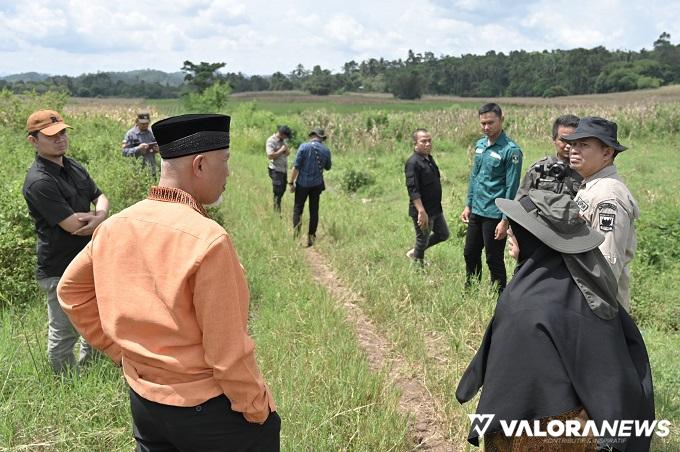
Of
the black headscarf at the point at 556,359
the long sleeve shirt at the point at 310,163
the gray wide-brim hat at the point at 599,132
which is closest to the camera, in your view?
the black headscarf at the point at 556,359

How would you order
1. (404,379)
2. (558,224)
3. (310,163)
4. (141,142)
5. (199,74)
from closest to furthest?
(558,224) < (404,379) < (310,163) < (141,142) < (199,74)

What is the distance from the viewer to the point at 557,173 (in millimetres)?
3287

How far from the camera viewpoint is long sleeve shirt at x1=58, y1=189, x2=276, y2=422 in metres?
1.59

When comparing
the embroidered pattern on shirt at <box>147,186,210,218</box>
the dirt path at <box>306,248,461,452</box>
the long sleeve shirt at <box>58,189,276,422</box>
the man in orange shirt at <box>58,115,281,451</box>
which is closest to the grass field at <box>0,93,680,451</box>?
the dirt path at <box>306,248,461,452</box>

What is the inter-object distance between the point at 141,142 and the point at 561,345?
8.20 metres

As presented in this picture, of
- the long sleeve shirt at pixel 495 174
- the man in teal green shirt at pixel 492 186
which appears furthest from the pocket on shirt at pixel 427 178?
the long sleeve shirt at pixel 495 174

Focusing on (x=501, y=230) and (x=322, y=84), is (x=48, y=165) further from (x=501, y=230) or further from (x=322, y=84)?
(x=322, y=84)

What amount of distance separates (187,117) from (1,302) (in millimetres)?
4156

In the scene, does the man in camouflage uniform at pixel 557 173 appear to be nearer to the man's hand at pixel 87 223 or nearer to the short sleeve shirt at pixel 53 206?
the man's hand at pixel 87 223

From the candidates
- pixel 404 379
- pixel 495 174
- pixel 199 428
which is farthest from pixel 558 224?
pixel 495 174

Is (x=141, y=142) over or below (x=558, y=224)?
below

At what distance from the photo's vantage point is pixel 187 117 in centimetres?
173

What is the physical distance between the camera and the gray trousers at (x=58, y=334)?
3414 millimetres

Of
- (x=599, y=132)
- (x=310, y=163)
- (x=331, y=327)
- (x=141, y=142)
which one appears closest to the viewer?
(x=599, y=132)
